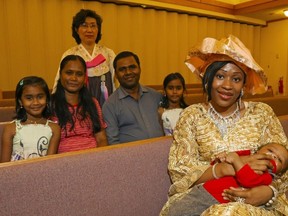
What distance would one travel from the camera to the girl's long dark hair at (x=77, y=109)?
2086 millimetres

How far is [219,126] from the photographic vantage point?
5.10ft

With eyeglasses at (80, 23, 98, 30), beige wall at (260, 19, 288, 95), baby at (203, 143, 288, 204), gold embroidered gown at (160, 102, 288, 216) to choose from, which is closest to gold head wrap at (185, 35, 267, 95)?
gold embroidered gown at (160, 102, 288, 216)

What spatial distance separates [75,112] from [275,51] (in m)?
7.01

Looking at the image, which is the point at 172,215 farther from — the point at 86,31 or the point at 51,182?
the point at 86,31

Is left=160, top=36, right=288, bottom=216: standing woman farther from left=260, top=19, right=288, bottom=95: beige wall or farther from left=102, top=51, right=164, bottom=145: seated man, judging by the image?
left=260, top=19, right=288, bottom=95: beige wall

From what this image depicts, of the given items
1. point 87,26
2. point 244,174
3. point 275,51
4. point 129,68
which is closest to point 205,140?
point 244,174

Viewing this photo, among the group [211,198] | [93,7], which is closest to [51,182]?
[211,198]

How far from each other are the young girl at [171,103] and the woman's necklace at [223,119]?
1023 mm

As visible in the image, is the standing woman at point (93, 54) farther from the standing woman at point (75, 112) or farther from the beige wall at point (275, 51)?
the beige wall at point (275, 51)

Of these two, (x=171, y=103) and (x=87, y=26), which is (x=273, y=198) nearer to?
(x=171, y=103)

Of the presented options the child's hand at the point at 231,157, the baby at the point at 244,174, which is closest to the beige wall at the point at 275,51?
the baby at the point at 244,174

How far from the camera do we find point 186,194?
137cm

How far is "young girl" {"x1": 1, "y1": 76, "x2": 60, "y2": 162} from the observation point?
188cm

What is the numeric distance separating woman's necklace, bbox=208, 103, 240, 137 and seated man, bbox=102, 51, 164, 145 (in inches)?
36.3
